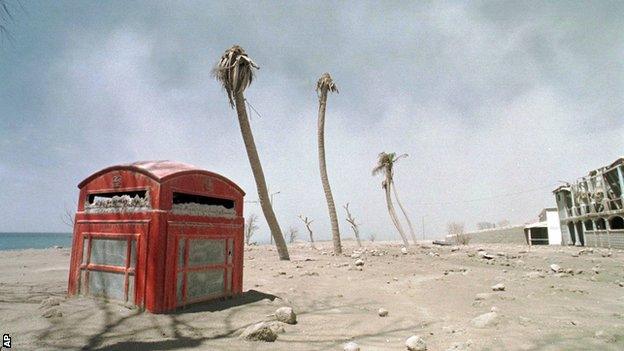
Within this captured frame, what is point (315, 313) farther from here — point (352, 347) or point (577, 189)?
Result: point (577, 189)

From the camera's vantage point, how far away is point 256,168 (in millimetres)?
14953

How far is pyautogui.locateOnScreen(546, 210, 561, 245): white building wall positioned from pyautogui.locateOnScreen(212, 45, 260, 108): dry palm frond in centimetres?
4072

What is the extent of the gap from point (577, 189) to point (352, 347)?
1401 inches

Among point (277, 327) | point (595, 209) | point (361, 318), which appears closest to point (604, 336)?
point (361, 318)

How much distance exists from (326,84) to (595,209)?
23531 mm

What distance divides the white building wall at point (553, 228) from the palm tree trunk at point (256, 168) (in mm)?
37476

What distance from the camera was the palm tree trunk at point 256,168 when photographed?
1426 cm

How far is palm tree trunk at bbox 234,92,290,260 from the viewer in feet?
46.8

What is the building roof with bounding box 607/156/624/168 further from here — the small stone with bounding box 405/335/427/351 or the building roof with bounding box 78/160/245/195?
the building roof with bounding box 78/160/245/195

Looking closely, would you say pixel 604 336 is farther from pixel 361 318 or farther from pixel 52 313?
pixel 52 313

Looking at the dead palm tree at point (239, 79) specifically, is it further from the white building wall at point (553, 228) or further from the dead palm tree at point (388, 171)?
the white building wall at point (553, 228)

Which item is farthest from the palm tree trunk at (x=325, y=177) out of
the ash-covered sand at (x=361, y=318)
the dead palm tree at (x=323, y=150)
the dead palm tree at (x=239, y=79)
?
the ash-covered sand at (x=361, y=318)

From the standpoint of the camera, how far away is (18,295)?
280 inches

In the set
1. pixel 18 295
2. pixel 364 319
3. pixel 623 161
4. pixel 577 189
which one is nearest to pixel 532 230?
pixel 577 189
